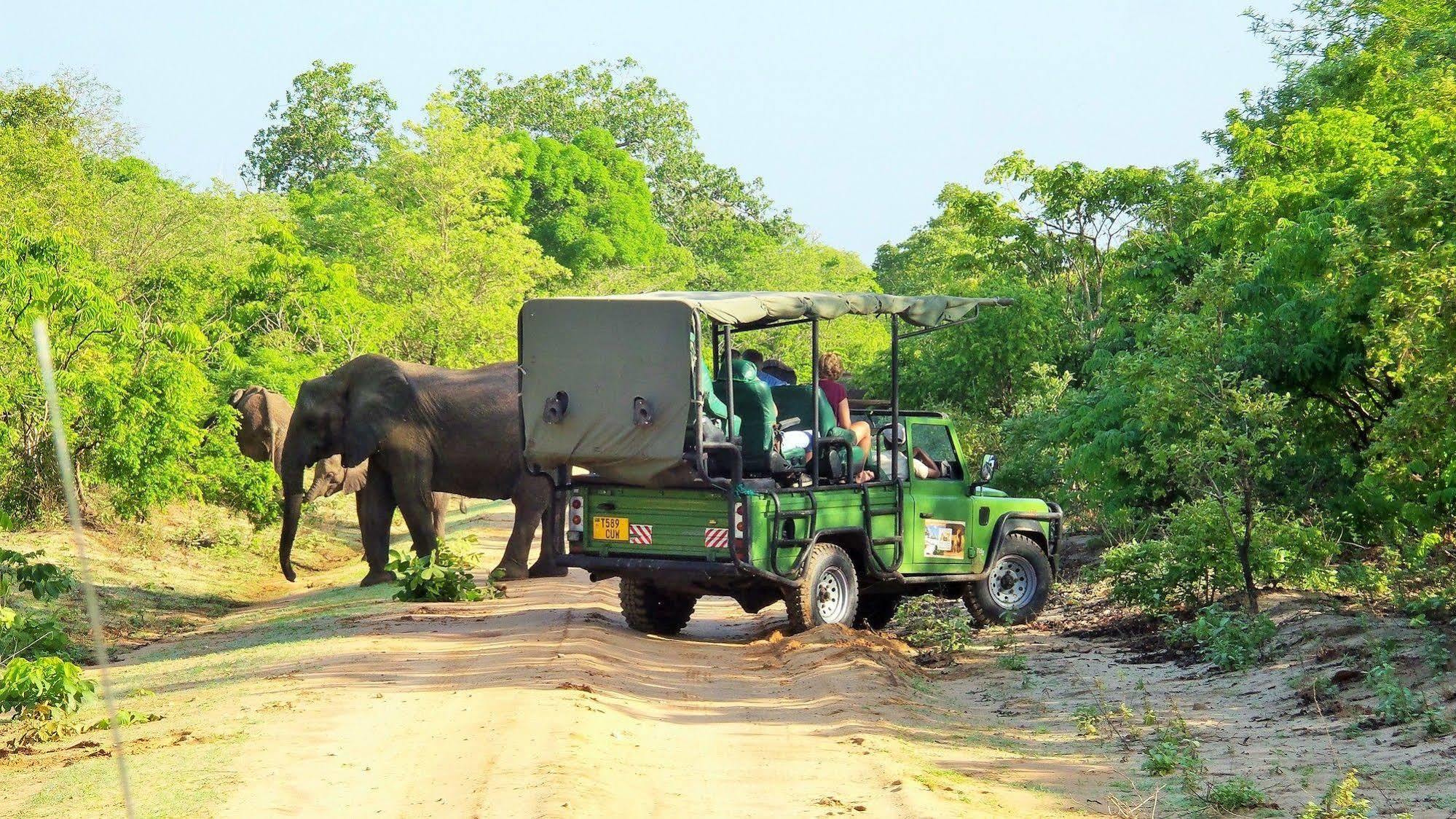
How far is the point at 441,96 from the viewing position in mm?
44750

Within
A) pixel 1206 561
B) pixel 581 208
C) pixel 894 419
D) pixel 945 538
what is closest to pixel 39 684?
pixel 894 419

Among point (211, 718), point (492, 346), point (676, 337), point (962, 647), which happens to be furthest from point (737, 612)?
point (492, 346)

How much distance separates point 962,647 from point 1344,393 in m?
4.93

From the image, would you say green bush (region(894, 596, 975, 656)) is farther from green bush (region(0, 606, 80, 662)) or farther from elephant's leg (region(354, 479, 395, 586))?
green bush (region(0, 606, 80, 662))

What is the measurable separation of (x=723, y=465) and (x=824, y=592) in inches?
59.2

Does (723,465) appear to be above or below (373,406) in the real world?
below

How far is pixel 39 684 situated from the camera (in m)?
9.66

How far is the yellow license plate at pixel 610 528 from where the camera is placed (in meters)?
13.0

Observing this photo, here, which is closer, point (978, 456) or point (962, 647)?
point (962, 647)

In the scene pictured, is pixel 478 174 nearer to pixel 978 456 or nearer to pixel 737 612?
pixel 978 456

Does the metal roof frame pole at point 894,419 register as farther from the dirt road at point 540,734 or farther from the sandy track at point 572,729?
the sandy track at point 572,729

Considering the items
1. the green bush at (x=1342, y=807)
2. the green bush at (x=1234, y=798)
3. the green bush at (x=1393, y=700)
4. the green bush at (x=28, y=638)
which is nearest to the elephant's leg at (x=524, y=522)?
the green bush at (x=28, y=638)

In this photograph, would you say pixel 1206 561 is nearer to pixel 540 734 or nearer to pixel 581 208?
pixel 540 734

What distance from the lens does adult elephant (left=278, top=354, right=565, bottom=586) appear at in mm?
18359
